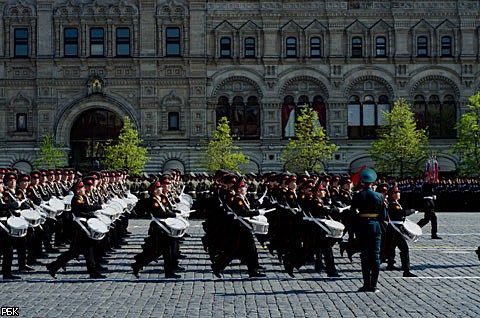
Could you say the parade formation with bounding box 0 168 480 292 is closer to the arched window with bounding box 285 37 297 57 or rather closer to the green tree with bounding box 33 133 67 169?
the green tree with bounding box 33 133 67 169

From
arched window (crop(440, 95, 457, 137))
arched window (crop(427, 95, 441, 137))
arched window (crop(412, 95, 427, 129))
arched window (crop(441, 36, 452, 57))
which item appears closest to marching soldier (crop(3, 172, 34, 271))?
arched window (crop(412, 95, 427, 129))

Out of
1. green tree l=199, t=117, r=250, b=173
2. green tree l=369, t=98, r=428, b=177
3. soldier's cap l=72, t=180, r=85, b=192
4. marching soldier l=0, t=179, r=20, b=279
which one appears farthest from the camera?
green tree l=369, t=98, r=428, b=177

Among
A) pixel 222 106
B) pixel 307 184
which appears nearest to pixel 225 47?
pixel 222 106

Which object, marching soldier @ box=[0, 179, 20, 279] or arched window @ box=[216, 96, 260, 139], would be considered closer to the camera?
marching soldier @ box=[0, 179, 20, 279]

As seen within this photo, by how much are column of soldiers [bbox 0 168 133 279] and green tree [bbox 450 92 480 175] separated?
94.1 feet

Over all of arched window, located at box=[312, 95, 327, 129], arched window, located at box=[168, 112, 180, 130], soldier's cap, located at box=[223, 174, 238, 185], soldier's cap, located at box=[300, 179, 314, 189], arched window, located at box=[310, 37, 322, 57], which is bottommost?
soldier's cap, located at box=[300, 179, 314, 189]

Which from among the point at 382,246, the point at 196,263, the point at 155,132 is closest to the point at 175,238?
the point at 196,263

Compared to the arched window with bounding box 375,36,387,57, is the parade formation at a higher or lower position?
lower

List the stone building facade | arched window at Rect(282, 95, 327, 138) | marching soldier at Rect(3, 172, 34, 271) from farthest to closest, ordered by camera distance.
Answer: arched window at Rect(282, 95, 327, 138) → the stone building facade → marching soldier at Rect(3, 172, 34, 271)

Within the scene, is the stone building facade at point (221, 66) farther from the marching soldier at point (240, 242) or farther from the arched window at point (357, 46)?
the marching soldier at point (240, 242)

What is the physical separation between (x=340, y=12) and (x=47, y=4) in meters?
20.2

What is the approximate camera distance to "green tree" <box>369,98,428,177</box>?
4894 centimetres

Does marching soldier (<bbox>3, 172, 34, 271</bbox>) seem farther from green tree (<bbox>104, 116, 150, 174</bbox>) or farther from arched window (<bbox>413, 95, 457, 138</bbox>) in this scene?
arched window (<bbox>413, 95, 457, 138</bbox>)

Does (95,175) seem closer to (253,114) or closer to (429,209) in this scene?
(429,209)
